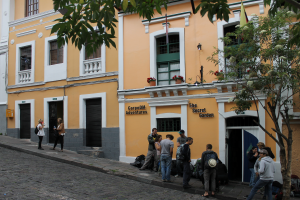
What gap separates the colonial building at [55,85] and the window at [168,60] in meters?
2.19

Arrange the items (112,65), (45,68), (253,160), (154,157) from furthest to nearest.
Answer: (45,68)
(112,65)
(154,157)
(253,160)

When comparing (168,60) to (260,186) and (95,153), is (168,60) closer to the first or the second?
(95,153)

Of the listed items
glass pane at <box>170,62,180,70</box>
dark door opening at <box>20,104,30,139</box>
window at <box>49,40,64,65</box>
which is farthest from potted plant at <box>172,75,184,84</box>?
dark door opening at <box>20,104,30,139</box>

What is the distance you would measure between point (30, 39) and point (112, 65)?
6139mm

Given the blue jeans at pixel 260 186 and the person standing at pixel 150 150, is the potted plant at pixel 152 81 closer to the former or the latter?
the person standing at pixel 150 150

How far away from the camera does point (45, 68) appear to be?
1511cm

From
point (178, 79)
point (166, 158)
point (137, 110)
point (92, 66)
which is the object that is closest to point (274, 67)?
point (178, 79)

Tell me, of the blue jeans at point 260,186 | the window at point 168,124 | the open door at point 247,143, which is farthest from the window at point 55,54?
the blue jeans at point 260,186

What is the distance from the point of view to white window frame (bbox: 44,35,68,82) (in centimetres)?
1457

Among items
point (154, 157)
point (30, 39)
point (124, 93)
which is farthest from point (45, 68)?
point (154, 157)

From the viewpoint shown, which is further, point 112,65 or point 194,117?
point 112,65

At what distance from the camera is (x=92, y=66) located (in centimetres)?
1380

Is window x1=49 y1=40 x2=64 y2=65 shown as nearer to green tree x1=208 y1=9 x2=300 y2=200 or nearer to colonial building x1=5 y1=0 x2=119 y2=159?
colonial building x1=5 y1=0 x2=119 y2=159

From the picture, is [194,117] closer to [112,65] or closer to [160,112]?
[160,112]
